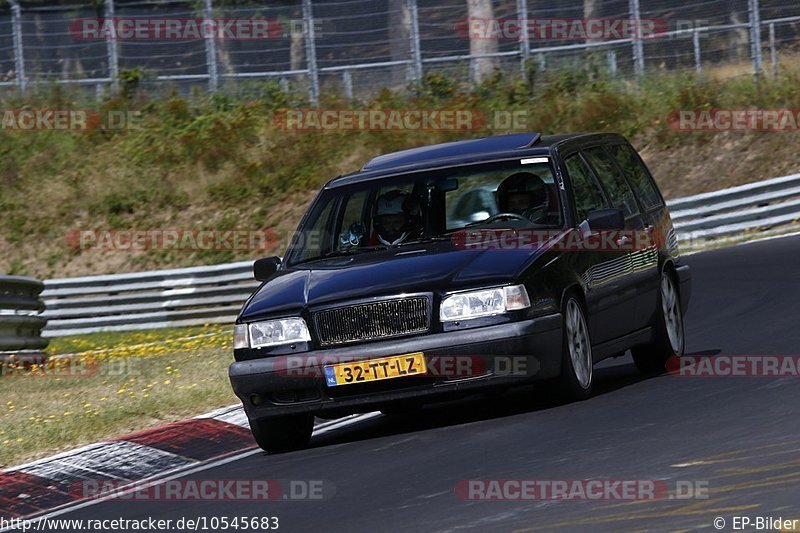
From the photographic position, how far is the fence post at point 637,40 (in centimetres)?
2603

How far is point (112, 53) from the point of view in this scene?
2830 cm

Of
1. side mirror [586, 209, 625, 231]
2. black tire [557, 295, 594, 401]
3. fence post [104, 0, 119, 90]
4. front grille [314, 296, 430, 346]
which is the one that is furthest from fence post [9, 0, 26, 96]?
black tire [557, 295, 594, 401]

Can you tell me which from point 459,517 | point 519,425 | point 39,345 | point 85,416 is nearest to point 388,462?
point 519,425

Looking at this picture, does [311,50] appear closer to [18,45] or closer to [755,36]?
[18,45]

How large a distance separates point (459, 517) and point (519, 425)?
221 cm

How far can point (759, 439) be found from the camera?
7230mm

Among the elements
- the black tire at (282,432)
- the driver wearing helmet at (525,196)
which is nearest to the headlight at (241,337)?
the black tire at (282,432)

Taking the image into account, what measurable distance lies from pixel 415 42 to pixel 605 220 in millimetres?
18110

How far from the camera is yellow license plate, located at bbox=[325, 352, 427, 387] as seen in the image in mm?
8422

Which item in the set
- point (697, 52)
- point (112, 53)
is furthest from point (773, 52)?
point (112, 53)

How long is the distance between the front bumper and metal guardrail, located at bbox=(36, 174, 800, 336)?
12954 millimetres

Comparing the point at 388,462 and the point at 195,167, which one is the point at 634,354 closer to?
the point at 388,462

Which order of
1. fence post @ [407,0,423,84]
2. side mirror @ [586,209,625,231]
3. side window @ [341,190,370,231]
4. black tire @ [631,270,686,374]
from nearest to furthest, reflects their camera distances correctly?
side mirror @ [586,209,625,231] → side window @ [341,190,370,231] → black tire @ [631,270,686,374] → fence post @ [407,0,423,84]

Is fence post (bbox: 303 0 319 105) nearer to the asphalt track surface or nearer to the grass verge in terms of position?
the grass verge
